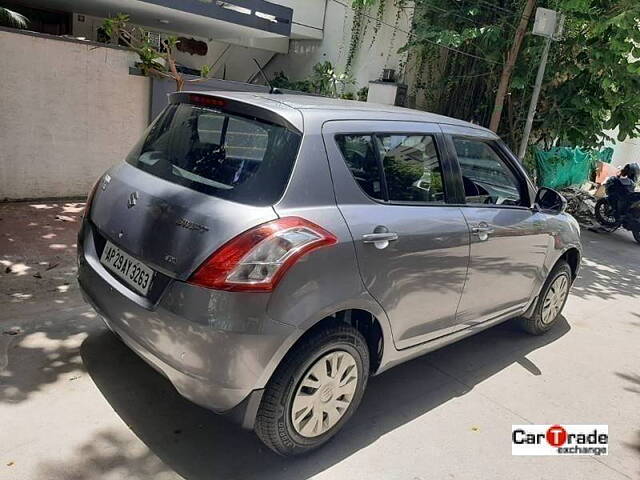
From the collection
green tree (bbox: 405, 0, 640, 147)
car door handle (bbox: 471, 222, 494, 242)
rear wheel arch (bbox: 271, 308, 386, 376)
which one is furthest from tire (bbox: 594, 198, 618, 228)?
rear wheel arch (bbox: 271, 308, 386, 376)

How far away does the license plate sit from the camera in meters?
2.48

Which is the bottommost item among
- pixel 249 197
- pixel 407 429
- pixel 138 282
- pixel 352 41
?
pixel 407 429

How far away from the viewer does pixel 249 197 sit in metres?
2.39

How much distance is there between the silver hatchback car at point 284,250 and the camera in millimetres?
2275

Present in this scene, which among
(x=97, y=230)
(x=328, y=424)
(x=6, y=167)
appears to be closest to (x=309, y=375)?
(x=328, y=424)

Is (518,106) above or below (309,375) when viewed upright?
above

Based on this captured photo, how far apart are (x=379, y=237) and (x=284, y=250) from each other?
23.4 inches

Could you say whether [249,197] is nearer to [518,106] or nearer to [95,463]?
[95,463]

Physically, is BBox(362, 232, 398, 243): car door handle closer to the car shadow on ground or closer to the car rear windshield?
the car rear windshield

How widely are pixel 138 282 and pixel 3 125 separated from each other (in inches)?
183

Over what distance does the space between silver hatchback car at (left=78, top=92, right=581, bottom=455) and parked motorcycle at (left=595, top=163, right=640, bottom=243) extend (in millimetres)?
7765

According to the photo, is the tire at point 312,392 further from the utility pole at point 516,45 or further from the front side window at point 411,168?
the utility pole at point 516,45

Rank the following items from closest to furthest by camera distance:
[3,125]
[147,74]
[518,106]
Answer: [3,125]
[147,74]
[518,106]

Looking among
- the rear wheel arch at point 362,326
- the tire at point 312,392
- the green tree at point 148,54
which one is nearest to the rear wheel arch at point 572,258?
the rear wheel arch at point 362,326
